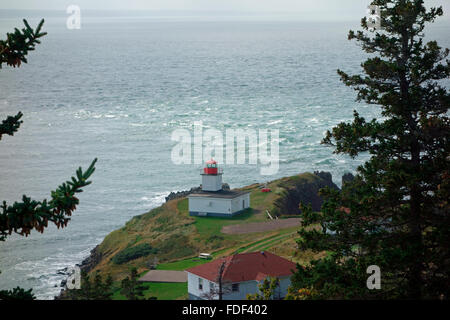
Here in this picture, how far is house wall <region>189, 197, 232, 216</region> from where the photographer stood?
66.3 m

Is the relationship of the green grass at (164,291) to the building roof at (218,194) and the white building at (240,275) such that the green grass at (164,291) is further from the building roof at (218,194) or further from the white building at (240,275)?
the building roof at (218,194)

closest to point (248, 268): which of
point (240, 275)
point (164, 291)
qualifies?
point (240, 275)

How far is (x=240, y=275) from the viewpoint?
36188 mm

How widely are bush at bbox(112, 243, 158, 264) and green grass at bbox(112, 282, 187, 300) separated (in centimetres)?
1470

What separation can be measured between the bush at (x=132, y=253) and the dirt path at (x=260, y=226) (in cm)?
753

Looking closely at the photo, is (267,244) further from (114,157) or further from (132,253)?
(114,157)

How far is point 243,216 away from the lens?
2611 inches

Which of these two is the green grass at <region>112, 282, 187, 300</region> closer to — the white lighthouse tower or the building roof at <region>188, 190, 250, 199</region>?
the building roof at <region>188, 190, 250, 199</region>

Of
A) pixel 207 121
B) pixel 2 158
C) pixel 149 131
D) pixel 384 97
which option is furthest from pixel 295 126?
pixel 384 97

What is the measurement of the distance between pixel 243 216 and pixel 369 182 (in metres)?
45.0

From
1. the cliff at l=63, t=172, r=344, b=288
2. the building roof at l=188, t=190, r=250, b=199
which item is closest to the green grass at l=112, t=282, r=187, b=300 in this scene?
the cliff at l=63, t=172, r=344, b=288

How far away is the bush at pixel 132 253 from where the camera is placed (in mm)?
57938

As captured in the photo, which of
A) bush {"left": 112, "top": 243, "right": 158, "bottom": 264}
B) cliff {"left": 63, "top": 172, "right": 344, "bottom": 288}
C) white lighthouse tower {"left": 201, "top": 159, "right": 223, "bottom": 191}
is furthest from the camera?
white lighthouse tower {"left": 201, "top": 159, "right": 223, "bottom": 191}

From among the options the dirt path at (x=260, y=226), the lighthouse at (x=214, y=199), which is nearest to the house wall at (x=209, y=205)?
the lighthouse at (x=214, y=199)
